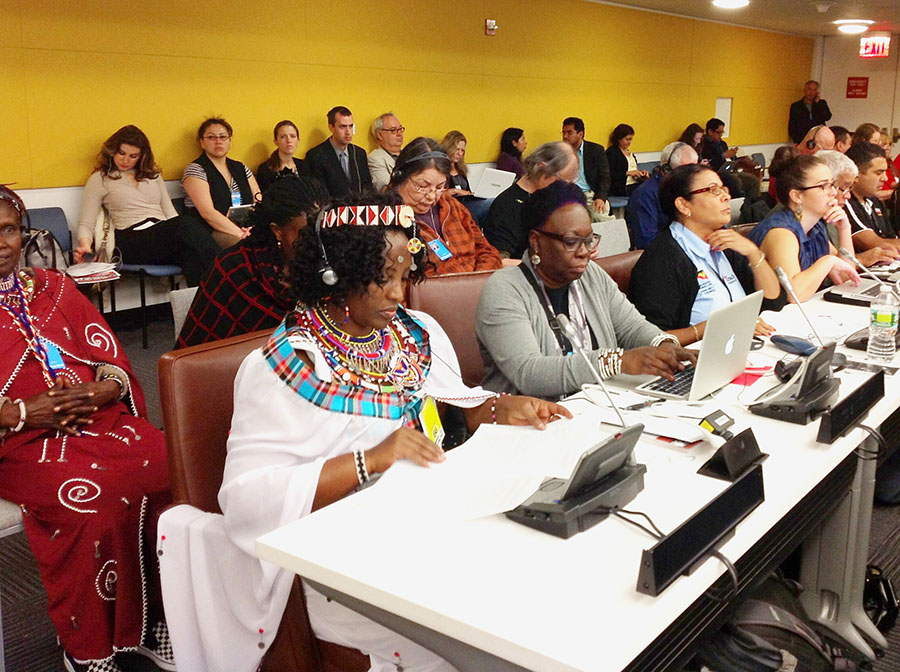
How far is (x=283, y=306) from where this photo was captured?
251 cm

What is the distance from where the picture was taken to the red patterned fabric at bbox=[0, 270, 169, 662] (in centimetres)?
212

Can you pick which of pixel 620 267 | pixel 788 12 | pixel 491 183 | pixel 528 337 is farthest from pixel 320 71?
pixel 788 12

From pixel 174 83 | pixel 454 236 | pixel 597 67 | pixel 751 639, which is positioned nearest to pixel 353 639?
pixel 751 639

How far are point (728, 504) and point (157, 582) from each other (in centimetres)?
149

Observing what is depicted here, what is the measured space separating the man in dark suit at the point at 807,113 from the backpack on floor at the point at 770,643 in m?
13.4

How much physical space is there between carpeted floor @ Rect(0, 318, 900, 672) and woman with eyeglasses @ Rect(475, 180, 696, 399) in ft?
3.37

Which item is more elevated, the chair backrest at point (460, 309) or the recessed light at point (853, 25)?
the recessed light at point (853, 25)

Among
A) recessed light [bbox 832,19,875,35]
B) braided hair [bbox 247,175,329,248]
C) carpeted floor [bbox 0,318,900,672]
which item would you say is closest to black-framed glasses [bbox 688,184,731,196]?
carpeted floor [bbox 0,318,900,672]

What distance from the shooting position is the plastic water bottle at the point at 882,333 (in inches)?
100.0

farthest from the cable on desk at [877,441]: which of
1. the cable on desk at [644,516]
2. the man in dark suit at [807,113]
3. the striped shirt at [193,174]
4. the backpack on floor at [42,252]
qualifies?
the man in dark suit at [807,113]

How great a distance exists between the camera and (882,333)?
2.56m

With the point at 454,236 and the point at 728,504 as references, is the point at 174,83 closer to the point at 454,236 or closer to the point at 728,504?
the point at 454,236

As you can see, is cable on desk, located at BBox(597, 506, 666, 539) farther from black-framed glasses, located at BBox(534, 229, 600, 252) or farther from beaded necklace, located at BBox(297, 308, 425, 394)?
black-framed glasses, located at BBox(534, 229, 600, 252)

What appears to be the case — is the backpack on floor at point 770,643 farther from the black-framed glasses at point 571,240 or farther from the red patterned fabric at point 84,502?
the red patterned fabric at point 84,502
